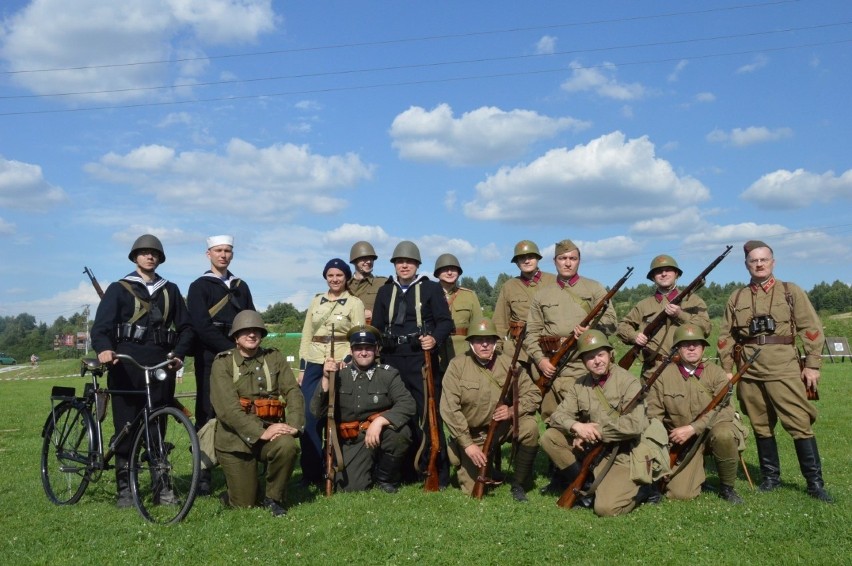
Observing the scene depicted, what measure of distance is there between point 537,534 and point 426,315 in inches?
113

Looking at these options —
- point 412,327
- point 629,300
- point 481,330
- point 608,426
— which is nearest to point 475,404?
point 481,330

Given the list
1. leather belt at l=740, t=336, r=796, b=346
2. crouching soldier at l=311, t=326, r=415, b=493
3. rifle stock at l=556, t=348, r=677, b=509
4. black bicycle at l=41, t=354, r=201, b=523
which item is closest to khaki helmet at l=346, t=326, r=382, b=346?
crouching soldier at l=311, t=326, r=415, b=493

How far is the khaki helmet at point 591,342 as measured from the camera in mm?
6734

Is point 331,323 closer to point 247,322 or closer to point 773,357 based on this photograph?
point 247,322

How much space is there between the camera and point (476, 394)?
7.36 meters

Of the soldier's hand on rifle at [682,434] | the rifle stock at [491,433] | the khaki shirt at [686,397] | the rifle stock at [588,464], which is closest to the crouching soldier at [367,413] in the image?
the rifle stock at [491,433]

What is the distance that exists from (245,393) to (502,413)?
262 cm

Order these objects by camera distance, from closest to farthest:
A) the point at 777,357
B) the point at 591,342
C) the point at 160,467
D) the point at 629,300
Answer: the point at 160,467 → the point at 591,342 → the point at 777,357 → the point at 629,300

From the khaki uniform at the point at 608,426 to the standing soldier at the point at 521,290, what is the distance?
1473mm

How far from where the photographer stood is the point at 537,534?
5781 millimetres

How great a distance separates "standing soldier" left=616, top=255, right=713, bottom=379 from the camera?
304 inches

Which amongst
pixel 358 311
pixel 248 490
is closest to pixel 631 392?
pixel 358 311

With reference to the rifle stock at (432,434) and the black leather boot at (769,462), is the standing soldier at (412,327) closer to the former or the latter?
the rifle stock at (432,434)

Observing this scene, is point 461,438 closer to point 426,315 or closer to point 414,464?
point 414,464
